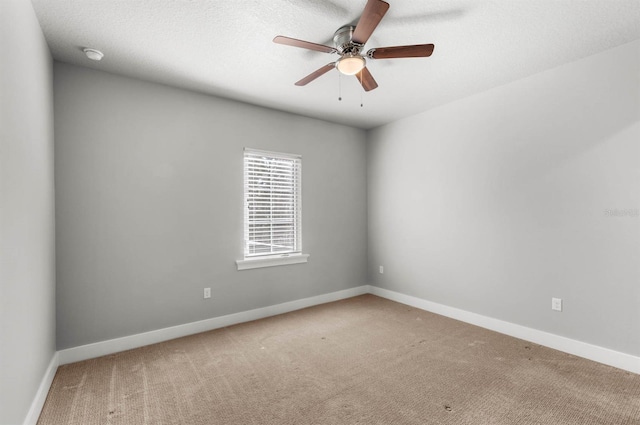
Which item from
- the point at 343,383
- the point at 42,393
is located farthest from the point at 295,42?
the point at 42,393

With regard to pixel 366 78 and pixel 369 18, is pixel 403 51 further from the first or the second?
pixel 366 78

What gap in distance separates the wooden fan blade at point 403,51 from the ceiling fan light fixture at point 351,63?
0.25 ft

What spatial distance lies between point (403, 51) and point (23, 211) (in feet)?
8.51

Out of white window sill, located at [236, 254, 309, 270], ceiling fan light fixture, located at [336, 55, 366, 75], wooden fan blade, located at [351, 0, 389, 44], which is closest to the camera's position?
wooden fan blade, located at [351, 0, 389, 44]

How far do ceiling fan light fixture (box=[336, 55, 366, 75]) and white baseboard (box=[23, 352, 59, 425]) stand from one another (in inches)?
117

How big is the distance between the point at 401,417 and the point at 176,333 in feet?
7.95

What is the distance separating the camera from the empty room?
207 cm

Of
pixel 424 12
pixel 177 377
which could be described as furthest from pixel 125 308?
pixel 424 12

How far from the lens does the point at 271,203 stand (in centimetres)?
407

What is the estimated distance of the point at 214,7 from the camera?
6.84 ft

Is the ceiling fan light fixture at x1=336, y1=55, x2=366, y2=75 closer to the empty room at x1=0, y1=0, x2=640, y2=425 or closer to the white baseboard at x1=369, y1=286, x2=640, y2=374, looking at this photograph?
the empty room at x1=0, y1=0, x2=640, y2=425

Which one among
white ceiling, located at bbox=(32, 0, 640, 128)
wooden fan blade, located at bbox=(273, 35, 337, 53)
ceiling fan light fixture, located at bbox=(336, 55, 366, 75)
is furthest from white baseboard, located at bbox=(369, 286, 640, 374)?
wooden fan blade, located at bbox=(273, 35, 337, 53)

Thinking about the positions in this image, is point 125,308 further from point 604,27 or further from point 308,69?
point 604,27

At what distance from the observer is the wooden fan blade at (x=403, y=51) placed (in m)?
2.11
